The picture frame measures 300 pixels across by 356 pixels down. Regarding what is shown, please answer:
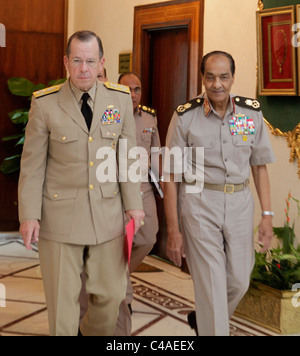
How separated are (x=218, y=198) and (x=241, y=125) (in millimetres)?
407

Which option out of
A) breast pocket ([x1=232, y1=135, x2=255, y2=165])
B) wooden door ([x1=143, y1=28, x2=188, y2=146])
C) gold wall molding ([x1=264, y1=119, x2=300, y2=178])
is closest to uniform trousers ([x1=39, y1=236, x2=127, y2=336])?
breast pocket ([x1=232, y1=135, x2=255, y2=165])

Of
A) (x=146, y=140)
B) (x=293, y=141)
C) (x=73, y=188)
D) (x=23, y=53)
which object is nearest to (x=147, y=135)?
(x=146, y=140)

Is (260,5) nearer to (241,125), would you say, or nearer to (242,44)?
(242,44)

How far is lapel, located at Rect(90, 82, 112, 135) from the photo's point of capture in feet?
9.36

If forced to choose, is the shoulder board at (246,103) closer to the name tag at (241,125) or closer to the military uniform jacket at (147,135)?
the name tag at (241,125)

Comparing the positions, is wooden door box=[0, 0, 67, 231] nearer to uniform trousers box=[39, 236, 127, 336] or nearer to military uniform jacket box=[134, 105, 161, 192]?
military uniform jacket box=[134, 105, 161, 192]

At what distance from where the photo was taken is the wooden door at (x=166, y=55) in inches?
210

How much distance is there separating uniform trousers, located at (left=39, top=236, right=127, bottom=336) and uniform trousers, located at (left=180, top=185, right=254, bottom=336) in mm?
387

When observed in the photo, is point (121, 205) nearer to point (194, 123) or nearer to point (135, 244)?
point (194, 123)

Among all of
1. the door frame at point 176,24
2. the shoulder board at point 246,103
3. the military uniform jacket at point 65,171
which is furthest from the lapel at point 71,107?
the door frame at point 176,24

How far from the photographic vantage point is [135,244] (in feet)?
13.6

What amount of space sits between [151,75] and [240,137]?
3.14 metres

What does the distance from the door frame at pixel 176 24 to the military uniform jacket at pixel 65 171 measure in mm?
2574
